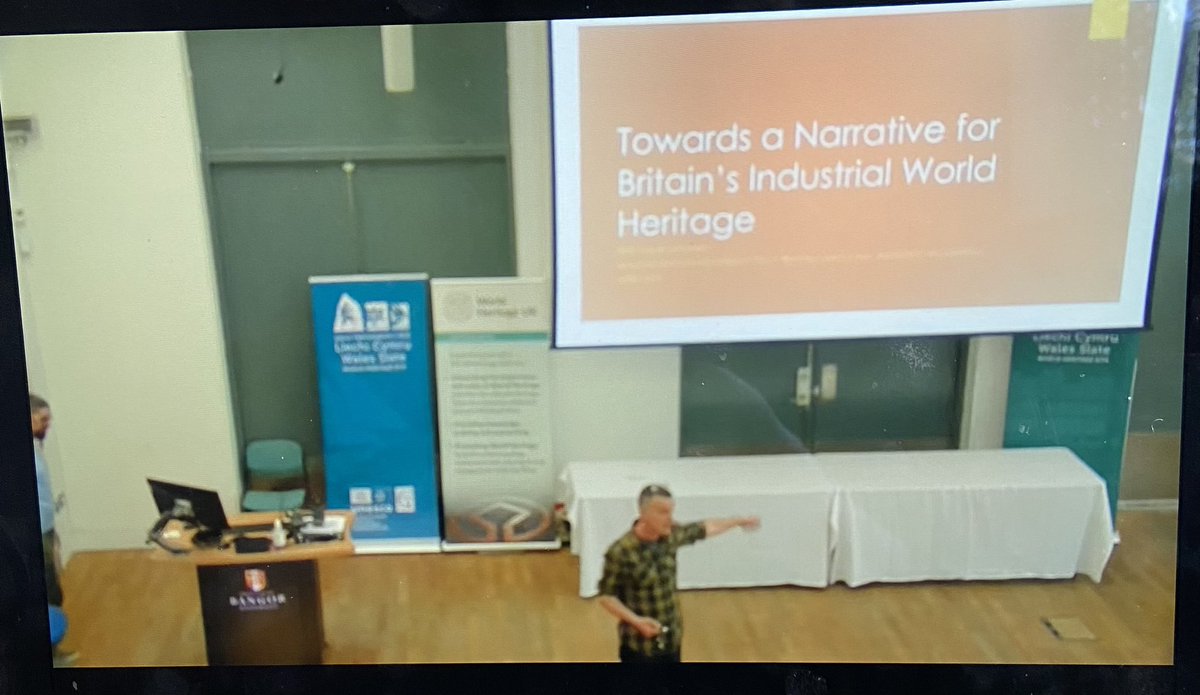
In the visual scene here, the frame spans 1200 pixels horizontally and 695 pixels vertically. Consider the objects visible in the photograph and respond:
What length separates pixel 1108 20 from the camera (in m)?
2.08

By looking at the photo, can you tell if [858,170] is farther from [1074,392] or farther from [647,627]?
[647,627]

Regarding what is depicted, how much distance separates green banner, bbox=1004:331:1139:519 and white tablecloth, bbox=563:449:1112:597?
5cm

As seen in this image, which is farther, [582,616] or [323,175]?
[582,616]

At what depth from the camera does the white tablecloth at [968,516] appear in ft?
7.54

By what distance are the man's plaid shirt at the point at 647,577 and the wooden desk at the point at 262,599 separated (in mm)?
707

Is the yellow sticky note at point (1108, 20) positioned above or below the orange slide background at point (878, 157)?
above

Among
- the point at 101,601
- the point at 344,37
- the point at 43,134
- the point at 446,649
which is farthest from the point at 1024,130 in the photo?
the point at 101,601

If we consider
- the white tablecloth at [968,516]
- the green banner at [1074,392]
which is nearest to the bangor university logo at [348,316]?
the white tablecloth at [968,516]

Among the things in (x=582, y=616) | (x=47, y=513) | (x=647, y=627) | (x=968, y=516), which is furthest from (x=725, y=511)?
(x=47, y=513)

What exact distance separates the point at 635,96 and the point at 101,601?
1.95 metres

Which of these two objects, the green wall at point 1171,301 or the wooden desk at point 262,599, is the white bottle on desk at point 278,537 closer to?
the wooden desk at point 262,599

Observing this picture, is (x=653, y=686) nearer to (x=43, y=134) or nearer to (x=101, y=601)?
(x=101, y=601)

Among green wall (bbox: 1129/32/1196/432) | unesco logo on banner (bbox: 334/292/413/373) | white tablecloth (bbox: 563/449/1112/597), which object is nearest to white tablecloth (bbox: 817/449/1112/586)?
white tablecloth (bbox: 563/449/1112/597)

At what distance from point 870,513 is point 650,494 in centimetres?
59
